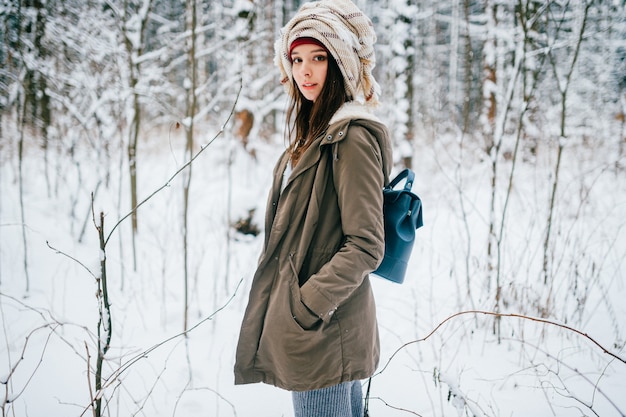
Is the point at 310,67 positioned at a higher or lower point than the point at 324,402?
higher

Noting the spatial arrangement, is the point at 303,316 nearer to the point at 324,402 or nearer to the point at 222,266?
the point at 324,402

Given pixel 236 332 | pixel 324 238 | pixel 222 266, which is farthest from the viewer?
pixel 222 266

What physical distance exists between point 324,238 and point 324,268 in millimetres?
122

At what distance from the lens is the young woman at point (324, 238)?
1014mm

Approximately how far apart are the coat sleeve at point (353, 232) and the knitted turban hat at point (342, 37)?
0.30 metres

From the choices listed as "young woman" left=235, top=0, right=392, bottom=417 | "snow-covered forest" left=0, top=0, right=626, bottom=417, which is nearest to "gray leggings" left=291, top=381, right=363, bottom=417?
"young woman" left=235, top=0, right=392, bottom=417

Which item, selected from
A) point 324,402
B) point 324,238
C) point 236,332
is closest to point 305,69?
point 324,238

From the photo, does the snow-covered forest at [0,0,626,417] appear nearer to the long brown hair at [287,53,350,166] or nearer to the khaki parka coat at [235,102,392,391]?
the khaki parka coat at [235,102,392,391]

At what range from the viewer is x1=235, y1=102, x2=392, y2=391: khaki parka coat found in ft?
3.30

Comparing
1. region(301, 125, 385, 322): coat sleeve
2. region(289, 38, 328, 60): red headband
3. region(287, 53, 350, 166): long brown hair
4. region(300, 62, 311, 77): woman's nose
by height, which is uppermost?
region(289, 38, 328, 60): red headband

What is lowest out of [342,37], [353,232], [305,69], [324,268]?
[324,268]

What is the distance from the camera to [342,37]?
1120 millimetres

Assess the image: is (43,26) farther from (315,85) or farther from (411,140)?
(411,140)

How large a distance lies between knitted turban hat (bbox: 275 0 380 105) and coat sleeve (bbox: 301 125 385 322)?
30 cm
